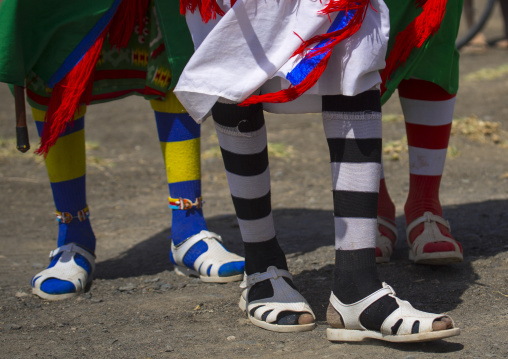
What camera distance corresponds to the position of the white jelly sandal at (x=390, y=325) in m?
1.35

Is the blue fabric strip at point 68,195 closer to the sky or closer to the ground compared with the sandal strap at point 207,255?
closer to the sky

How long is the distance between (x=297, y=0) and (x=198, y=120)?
0.35m

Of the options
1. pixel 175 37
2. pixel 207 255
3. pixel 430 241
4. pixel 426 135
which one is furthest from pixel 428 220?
pixel 175 37

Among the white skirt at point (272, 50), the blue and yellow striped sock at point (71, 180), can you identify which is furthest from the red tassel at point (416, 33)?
the blue and yellow striped sock at point (71, 180)

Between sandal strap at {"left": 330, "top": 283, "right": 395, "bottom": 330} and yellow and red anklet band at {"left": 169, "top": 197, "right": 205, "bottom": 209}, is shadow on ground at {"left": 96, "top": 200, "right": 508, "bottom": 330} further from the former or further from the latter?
yellow and red anklet band at {"left": 169, "top": 197, "right": 205, "bottom": 209}

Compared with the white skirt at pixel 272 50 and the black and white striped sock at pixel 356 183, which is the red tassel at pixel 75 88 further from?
the black and white striped sock at pixel 356 183

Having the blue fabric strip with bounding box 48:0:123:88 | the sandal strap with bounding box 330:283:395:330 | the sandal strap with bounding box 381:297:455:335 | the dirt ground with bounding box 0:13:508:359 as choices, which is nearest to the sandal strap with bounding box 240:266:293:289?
the dirt ground with bounding box 0:13:508:359

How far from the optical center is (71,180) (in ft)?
6.95

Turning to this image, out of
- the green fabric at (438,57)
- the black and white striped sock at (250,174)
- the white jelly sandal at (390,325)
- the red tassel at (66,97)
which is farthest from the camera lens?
the red tassel at (66,97)

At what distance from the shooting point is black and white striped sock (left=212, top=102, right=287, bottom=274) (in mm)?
1580

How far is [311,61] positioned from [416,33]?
390 millimetres

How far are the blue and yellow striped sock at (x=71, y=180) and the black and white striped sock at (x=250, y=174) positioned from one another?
2.23 ft

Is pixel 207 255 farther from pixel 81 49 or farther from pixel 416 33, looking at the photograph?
pixel 416 33

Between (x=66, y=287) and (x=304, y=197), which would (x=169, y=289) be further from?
(x=304, y=197)
